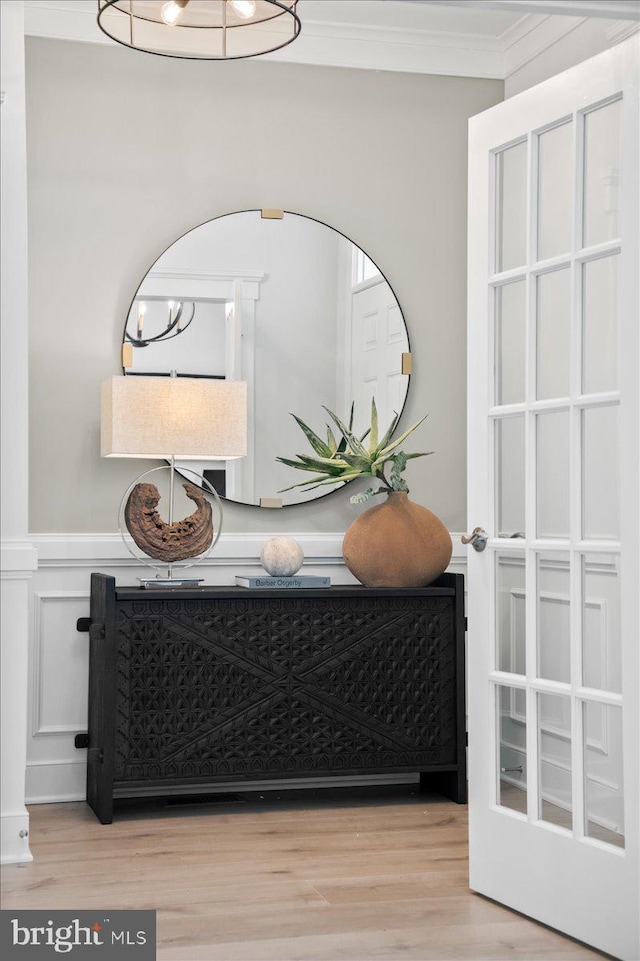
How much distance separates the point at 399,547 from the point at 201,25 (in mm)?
1899

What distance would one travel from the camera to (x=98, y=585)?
3.69 meters

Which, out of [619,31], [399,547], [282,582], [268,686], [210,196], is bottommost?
[268,686]

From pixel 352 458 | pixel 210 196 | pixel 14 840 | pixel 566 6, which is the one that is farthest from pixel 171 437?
pixel 566 6

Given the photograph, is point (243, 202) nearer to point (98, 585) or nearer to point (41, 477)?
point (41, 477)

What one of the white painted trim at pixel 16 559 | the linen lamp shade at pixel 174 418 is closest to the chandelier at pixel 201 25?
the linen lamp shade at pixel 174 418

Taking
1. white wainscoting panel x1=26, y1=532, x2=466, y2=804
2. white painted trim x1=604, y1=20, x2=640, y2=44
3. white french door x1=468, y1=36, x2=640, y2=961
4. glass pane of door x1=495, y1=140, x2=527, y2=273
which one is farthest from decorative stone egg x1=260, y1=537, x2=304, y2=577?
white painted trim x1=604, y1=20, x2=640, y2=44

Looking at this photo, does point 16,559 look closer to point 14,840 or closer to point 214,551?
point 14,840

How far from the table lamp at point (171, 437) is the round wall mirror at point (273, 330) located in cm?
23

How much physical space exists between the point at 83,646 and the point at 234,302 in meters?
1.37

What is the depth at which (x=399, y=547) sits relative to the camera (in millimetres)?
3848

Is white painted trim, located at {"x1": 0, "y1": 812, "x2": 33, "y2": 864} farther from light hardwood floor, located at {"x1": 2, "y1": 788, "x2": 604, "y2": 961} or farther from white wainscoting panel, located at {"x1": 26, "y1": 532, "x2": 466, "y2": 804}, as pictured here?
white wainscoting panel, located at {"x1": 26, "y1": 532, "x2": 466, "y2": 804}

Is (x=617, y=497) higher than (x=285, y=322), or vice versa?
(x=285, y=322)

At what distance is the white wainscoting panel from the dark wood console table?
0.31 ft

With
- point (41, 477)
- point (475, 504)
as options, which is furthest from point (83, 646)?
point (475, 504)
